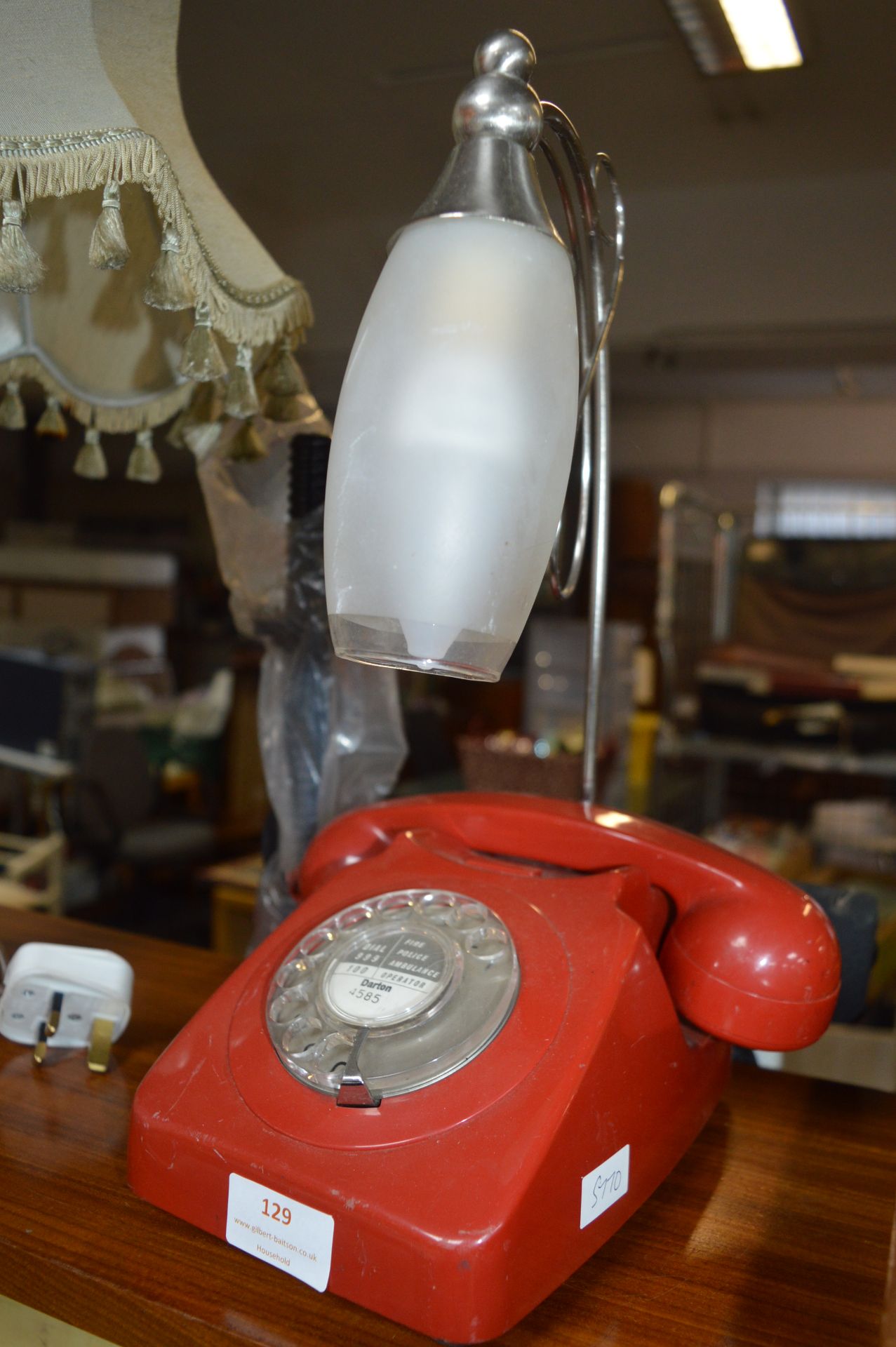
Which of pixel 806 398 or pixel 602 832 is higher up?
pixel 806 398

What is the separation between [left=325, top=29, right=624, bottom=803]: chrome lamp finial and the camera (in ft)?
1.40

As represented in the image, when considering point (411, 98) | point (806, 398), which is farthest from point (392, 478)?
point (806, 398)

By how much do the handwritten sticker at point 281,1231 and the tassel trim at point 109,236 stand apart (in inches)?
18.2

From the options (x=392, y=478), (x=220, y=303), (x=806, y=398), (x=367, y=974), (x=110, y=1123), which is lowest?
(x=110, y=1123)

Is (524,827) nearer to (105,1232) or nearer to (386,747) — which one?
(386,747)

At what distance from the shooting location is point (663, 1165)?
1.96 ft

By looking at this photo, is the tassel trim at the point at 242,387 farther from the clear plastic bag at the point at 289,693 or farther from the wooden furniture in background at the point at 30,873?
the wooden furniture in background at the point at 30,873

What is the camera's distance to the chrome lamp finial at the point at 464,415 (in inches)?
16.8

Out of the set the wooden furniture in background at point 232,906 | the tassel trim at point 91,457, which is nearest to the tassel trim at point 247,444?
the tassel trim at point 91,457

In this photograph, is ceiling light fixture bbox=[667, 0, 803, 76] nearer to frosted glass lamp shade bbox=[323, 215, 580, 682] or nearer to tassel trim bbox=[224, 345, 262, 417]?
tassel trim bbox=[224, 345, 262, 417]

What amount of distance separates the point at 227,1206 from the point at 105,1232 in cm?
7

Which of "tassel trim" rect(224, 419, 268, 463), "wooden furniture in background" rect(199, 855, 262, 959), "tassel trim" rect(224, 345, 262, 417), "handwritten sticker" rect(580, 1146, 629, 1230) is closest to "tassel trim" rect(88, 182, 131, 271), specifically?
"tassel trim" rect(224, 345, 262, 417)

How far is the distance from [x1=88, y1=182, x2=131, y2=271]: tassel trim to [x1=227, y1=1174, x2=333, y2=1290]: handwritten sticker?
0.46 metres

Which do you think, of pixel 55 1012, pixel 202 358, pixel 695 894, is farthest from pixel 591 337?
pixel 55 1012
